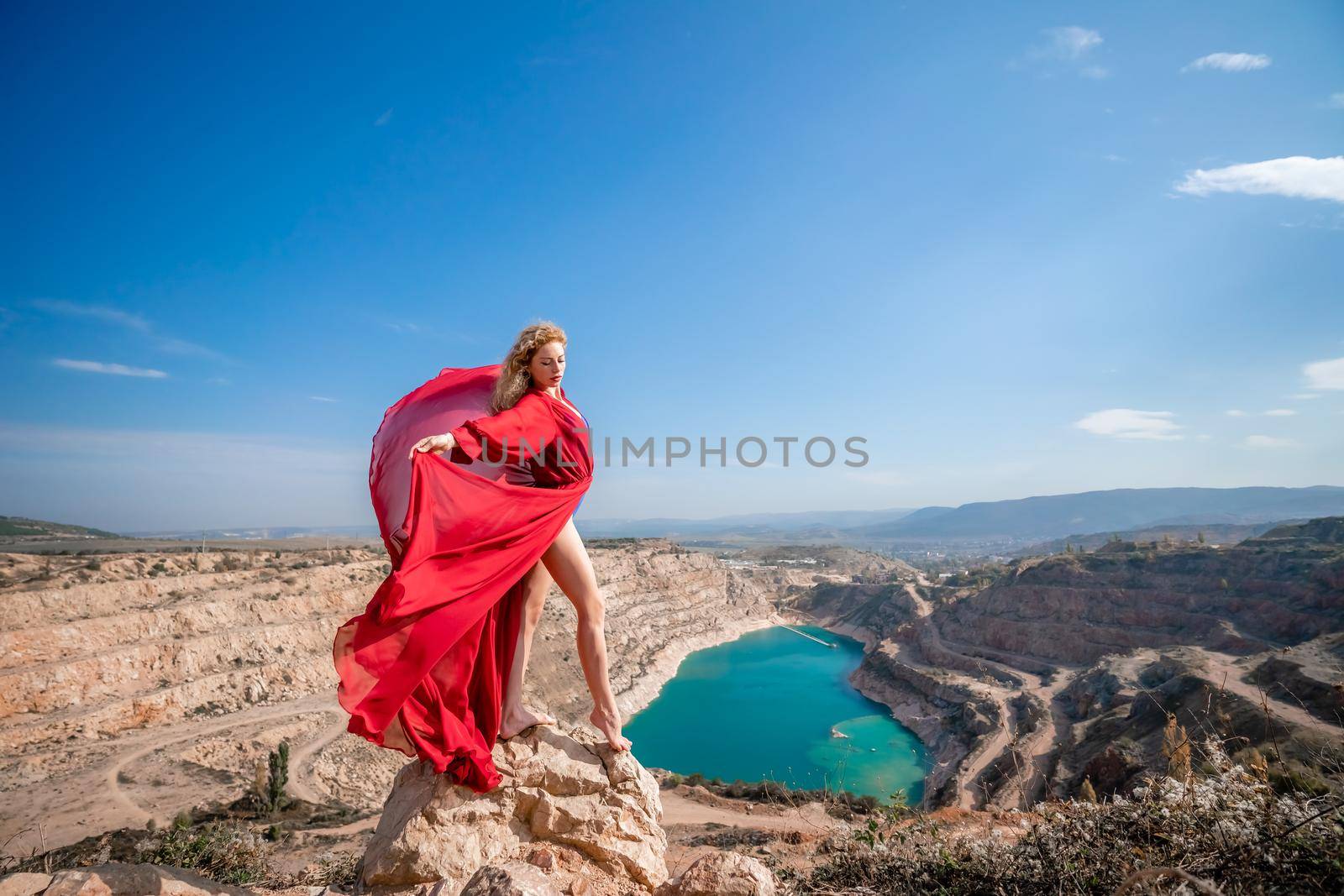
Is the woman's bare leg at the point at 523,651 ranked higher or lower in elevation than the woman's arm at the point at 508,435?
lower

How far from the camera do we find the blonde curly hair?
135 inches

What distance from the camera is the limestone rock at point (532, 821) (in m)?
3.08

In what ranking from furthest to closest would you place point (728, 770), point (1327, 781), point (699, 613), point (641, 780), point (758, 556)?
point (758, 556), point (699, 613), point (728, 770), point (641, 780), point (1327, 781)

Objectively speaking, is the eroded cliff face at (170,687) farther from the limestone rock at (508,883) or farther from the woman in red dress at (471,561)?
the limestone rock at (508,883)

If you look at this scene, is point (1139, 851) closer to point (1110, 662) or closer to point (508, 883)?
point (508, 883)

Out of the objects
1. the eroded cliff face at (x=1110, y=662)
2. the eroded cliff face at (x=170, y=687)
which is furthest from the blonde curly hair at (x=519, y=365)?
the eroded cliff face at (x=1110, y=662)

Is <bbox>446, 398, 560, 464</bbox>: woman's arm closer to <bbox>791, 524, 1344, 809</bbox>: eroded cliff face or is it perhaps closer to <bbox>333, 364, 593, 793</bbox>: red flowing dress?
<bbox>333, 364, 593, 793</bbox>: red flowing dress

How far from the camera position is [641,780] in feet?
12.2

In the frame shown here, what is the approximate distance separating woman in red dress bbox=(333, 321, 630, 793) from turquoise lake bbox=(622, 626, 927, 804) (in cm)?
2008

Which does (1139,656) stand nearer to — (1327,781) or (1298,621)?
(1298,621)

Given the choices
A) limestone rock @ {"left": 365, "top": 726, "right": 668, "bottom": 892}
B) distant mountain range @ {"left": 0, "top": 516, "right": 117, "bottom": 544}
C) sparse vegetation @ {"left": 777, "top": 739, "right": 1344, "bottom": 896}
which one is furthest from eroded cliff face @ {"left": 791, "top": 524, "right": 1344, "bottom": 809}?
distant mountain range @ {"left": 0, "top": 516, "right": 117, "bottom": 544}

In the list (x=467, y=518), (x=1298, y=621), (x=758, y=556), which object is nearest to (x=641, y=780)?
(x=467, y=518)

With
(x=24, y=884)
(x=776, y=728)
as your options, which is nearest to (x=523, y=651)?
(x=24, y=884)

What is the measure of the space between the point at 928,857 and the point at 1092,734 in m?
25.0
